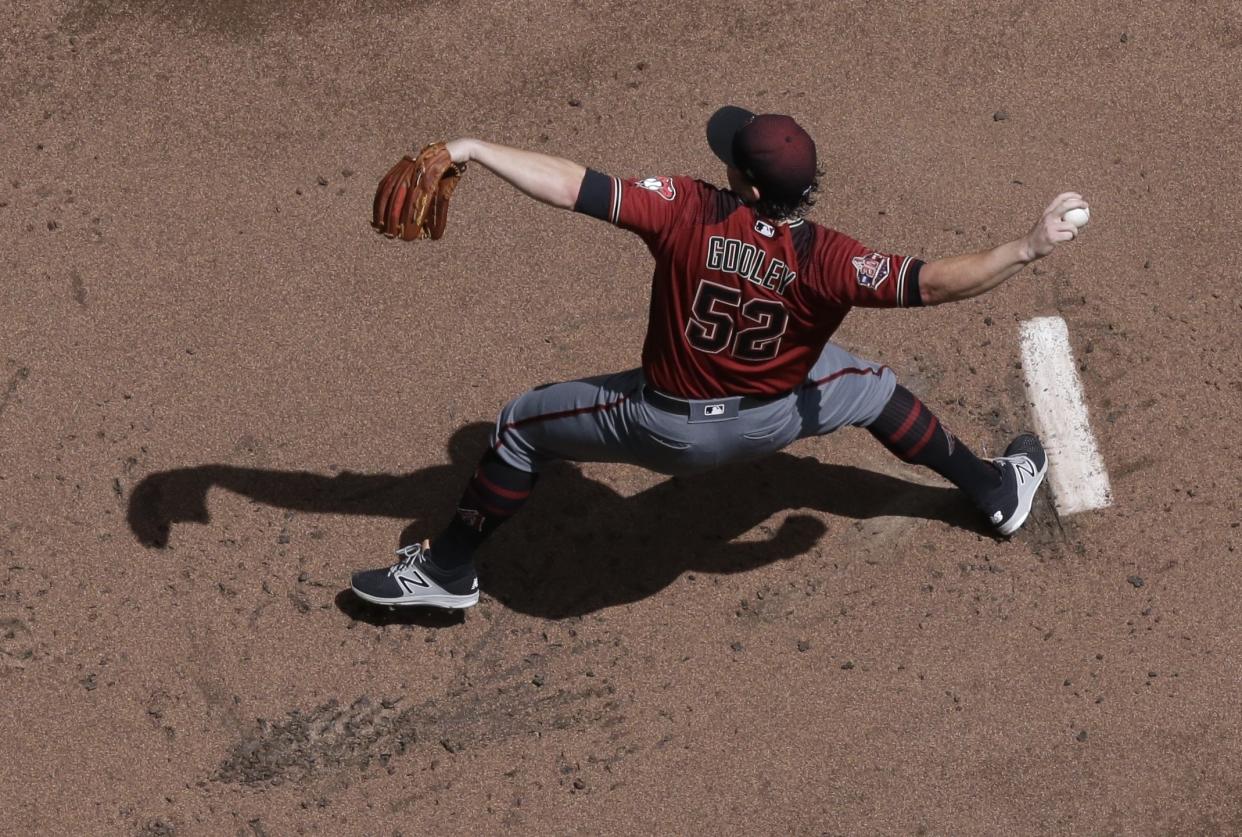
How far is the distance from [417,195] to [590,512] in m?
1.78

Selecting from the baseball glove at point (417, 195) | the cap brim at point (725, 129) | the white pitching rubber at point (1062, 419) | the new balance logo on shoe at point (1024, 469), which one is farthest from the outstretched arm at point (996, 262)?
the white pitching rubber at point (1062, 419)

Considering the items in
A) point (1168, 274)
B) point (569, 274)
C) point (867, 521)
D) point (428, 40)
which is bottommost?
point (867, 521)

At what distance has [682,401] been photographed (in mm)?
4457

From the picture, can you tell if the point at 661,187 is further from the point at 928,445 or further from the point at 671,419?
the point at 928,445

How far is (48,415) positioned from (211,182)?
124 cm

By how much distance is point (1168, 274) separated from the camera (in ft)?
19.6

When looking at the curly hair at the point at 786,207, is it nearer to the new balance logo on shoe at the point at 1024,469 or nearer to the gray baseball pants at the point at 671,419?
the gray baseball pants at the point at 671,419

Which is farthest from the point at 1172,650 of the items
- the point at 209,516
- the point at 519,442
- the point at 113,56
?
the point at 113,56

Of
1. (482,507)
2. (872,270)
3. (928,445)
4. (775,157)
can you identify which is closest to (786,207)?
(775,157)

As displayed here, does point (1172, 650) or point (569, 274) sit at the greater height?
point (569, 274)

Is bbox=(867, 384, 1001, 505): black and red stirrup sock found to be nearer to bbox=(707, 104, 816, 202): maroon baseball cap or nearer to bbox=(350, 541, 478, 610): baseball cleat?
bbox=(707, 104, 816, 202): maroon baseball cap

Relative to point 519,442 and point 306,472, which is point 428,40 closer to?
point 306,472

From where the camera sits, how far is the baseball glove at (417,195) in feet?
13.5

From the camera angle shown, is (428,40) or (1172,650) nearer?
(1172,650)
